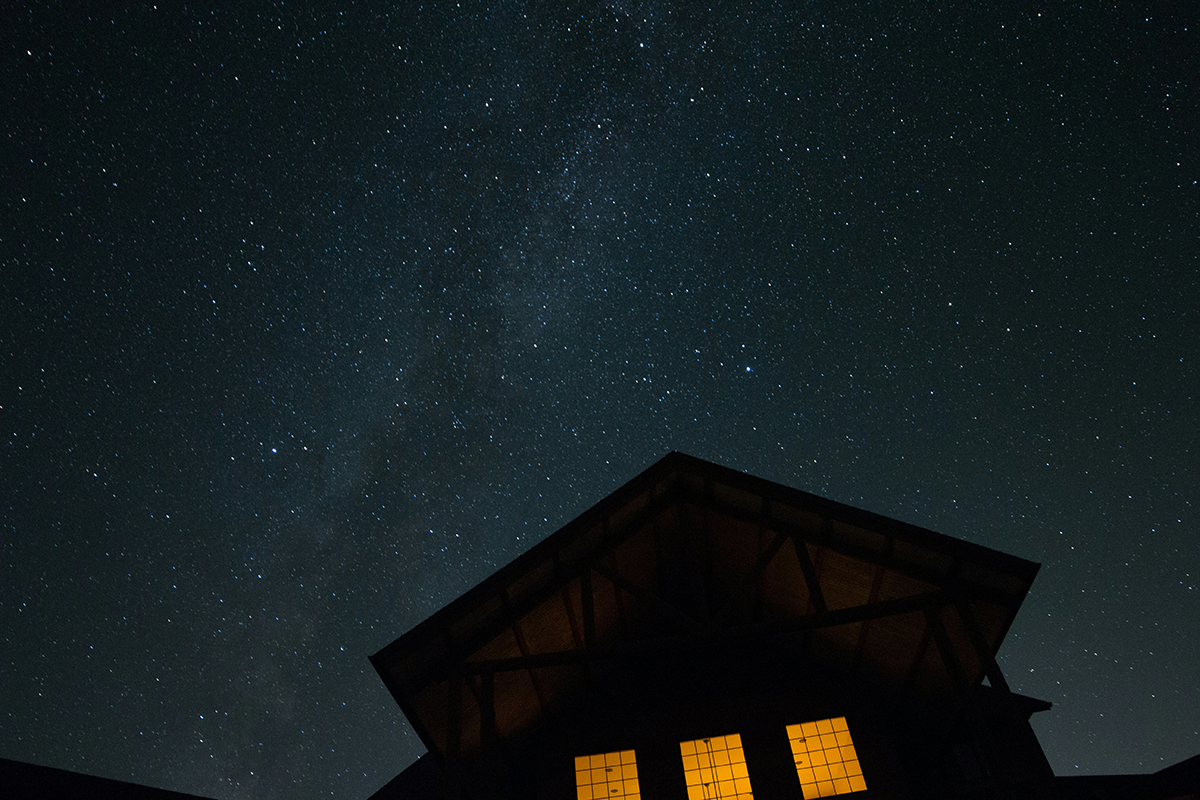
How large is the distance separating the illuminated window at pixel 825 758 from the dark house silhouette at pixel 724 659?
0.09 ft

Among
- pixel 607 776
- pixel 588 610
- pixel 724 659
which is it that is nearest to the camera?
pixel 588 610

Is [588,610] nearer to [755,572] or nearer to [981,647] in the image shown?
[755,572]

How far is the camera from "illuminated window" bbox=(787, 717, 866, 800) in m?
11.2

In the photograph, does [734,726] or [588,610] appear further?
[734,726]

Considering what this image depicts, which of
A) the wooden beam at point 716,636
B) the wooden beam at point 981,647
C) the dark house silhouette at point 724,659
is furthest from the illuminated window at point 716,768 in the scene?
the wooden beam at point 981,647

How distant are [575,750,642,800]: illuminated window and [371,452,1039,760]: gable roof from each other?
1.19 meters

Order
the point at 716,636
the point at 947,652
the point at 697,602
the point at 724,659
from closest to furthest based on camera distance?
1. the point at 947,652
2. the point at 716,636
3. the point at 697,602
4. the point at 724,659

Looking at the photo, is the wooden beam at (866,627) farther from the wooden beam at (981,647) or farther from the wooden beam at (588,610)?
the wooden beam at (588,610)

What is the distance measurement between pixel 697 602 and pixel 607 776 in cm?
358

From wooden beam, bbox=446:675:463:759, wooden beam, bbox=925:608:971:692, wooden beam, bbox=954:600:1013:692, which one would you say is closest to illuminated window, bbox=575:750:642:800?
wooden beam, bbox=446:675:463:759

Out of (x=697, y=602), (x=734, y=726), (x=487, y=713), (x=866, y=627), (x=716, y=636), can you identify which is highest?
(x=697, y=602)

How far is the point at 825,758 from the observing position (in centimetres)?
1150

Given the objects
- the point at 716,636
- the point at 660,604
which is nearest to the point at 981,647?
the point at 716,636

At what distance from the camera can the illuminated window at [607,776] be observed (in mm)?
11562
